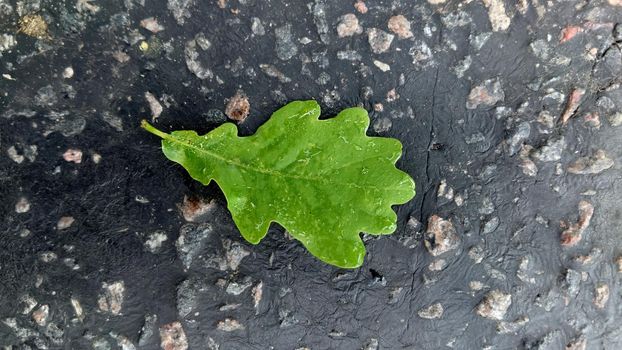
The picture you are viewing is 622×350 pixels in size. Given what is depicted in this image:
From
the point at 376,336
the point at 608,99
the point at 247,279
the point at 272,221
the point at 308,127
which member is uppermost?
the point at 608,99

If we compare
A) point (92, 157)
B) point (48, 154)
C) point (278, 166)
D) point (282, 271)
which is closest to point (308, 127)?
point (278, 166)

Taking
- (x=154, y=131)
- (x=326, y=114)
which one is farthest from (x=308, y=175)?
(x=154, y=131)

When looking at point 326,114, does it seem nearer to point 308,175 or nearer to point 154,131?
point 308,175

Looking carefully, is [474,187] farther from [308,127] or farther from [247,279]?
[247,279]
